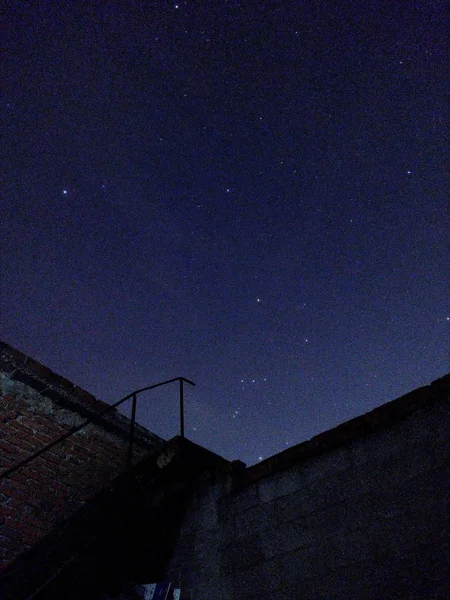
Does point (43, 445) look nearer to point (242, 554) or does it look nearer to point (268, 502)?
point (242, 554)

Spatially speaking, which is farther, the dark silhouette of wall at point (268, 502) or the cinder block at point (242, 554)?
the cinder block at point (242, 554)

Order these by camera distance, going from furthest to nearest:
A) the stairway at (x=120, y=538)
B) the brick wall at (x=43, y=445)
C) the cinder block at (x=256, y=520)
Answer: the brick wall at (x=43, y=445)
the cinder block at (x=256, y=520)
the stairway at (x=120, y=538)

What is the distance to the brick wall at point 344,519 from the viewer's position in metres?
3.48

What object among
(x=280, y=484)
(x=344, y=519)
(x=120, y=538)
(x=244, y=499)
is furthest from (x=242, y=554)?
(x=120, y=538)

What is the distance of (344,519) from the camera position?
Result: 157 inches

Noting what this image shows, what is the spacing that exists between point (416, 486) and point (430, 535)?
384 mm

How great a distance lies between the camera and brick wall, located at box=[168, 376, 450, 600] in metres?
3.48

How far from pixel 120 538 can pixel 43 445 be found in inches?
71.6

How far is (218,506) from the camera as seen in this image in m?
5.26

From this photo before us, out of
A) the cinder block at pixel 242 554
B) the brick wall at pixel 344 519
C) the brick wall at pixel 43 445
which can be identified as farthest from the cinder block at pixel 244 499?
the brick wall at pixel 43 445

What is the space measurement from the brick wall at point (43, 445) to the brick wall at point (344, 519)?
2016 mm

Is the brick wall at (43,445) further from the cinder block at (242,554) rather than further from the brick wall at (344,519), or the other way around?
the cinder block at (242,554)

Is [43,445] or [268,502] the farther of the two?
[43,445]

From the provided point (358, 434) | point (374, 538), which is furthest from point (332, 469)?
point (374, 538)
